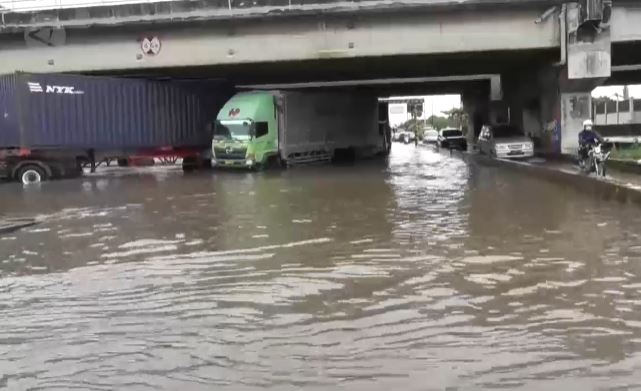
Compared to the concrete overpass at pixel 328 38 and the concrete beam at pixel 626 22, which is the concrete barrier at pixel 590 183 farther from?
the concrete beam at pixel 626 22

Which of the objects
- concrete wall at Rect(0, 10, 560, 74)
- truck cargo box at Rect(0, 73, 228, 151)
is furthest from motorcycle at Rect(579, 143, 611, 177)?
truck cargo box at Rect(0, 73, 228, 151)

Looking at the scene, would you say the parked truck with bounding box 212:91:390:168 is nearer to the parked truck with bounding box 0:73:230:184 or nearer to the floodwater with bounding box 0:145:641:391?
the parked truck with bounding box 0:73:230:184

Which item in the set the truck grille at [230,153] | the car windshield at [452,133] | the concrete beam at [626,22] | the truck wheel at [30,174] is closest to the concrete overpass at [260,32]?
the concrete beam at [626,22]

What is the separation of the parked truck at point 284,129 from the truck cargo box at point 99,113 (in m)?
2.44

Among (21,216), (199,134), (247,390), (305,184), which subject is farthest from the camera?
(199,134)

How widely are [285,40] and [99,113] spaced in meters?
7.87

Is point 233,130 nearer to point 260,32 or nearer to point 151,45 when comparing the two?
point 260,32

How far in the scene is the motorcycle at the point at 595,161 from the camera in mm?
19625

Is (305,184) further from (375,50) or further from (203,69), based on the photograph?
(203,69)

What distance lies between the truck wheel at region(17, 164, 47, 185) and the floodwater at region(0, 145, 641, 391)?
496 inches

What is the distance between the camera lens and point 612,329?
5.99 m

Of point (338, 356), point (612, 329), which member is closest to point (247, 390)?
point (338, 356)

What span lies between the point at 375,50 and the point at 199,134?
376 inches

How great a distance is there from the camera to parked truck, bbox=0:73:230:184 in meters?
25.9
